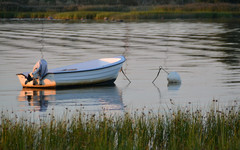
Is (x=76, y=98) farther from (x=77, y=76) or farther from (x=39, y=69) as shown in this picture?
(x=39, y=69)

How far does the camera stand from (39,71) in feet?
64.8

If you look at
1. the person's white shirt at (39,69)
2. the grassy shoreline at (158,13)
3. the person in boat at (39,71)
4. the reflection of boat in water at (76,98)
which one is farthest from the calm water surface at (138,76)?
the grassy shoreline at (158,13)

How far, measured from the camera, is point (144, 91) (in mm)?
19984

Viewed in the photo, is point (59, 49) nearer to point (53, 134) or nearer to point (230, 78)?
point (230, 78)

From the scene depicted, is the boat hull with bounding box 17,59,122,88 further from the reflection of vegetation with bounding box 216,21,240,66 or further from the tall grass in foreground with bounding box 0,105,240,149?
the reflection of vegetation with bounding box 216,21,240,66

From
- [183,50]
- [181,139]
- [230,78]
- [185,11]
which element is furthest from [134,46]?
[185,11]

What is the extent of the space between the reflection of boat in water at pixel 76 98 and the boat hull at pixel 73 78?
10.3 inches

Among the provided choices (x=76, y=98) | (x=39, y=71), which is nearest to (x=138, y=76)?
(x=39, y=71)

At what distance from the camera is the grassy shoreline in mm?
88812

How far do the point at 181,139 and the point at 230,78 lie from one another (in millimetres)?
12828

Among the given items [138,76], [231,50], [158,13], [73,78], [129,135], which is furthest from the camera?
[158,13]

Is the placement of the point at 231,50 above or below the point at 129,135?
below

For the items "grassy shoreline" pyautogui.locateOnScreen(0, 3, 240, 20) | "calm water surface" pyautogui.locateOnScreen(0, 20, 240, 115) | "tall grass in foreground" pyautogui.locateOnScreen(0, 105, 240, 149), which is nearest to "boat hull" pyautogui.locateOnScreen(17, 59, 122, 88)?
"calm water surface" pyautogui.locateOnScreen(0, 20, 240, 115)

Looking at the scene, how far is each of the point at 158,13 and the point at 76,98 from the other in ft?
234
